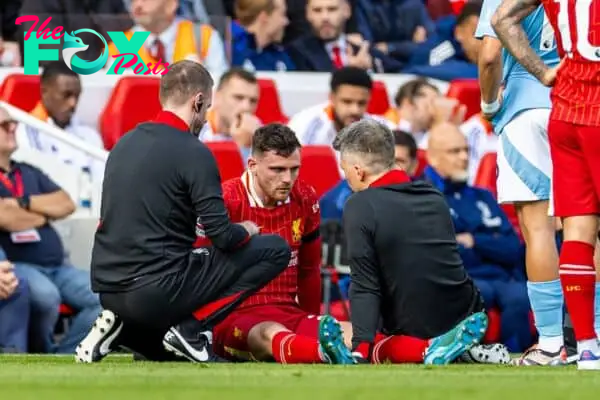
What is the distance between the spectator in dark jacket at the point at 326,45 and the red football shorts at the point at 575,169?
25.6 feet

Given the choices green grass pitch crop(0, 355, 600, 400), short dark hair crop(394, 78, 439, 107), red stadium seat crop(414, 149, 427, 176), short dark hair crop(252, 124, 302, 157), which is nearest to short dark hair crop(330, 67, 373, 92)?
red stadium seat crop(414, 149, 427, 176)

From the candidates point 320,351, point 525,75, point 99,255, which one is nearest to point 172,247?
point 99,255

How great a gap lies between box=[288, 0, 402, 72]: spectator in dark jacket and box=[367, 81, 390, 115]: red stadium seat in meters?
0.65

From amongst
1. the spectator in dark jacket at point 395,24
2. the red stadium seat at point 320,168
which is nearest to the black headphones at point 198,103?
the red stadium seat at point 320,168

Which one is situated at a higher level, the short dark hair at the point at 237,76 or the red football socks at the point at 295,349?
the short dark hair at the point at 237,76

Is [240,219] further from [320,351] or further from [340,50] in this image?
[340,50]

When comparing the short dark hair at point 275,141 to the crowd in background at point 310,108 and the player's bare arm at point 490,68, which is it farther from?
the crowd in background at point 310,108

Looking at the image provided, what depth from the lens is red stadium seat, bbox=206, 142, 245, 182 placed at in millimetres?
12141

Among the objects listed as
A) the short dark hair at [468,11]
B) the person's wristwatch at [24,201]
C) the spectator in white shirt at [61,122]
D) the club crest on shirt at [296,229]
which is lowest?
the person's wristwatch at [24,201]

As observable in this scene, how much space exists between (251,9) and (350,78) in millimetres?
2202

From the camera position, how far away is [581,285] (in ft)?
24.5

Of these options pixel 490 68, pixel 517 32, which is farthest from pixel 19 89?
pixel 517 32

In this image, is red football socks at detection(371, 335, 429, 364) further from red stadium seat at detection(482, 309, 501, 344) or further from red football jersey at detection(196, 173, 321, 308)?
red stadium seat at detection(482, 309, 501, 344)

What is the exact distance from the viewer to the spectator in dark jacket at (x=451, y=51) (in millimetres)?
15570
